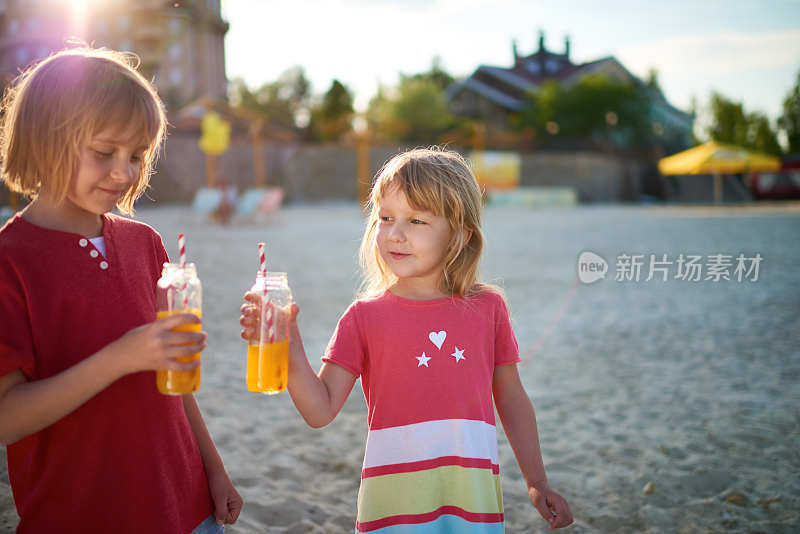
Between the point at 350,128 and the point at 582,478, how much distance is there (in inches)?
1160

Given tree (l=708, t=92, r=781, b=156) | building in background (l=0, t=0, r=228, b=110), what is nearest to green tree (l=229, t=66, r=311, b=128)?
tree (l=708, t=92, r=781, b=156)

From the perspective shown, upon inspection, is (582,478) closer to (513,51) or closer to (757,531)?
(757,531)

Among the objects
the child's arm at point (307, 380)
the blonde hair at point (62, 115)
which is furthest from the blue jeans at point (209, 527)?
Result: the blonde hair at point (62, 115)

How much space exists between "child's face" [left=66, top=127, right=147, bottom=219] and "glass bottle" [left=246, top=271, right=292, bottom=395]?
0.33 meters

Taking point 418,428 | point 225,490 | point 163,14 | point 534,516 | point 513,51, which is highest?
point 513,51

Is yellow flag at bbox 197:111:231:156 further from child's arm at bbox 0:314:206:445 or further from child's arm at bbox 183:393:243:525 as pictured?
child's arm at bbox 0:314:206:445

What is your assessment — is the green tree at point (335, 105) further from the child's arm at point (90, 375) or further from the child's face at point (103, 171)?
the child's arm at point (90, 375)

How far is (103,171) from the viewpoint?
1.28 meters

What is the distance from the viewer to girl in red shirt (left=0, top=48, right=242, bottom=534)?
3.88 feet

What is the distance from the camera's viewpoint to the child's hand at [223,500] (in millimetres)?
1509

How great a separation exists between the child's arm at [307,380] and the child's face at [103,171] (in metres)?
0.34

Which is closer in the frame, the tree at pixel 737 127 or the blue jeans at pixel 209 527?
the blue jeans at pixel 209 527

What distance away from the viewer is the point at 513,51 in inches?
1593

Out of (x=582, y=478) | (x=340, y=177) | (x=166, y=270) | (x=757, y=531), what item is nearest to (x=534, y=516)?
(x=582, y=478)
